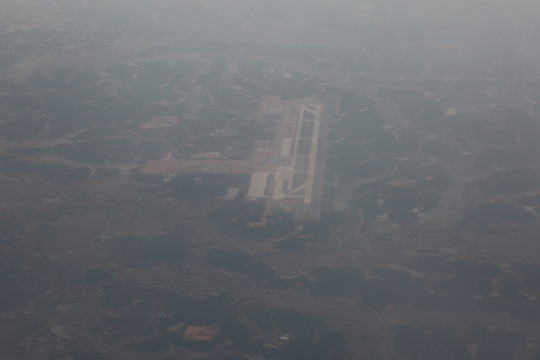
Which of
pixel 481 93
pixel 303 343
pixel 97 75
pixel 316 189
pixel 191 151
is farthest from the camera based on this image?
pixel 97 75

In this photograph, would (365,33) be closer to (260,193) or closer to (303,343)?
(260,193)

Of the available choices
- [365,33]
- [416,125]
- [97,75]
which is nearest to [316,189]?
[416,125]

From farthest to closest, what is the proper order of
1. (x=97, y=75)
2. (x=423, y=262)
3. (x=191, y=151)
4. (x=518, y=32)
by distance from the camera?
(x=518, y=32), (x=97, y=75), (x=191, y=151), (x=423, y=262)

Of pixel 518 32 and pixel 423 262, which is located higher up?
pixel 518 32

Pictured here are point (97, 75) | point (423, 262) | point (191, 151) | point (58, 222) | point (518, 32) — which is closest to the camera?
point (423, 262)

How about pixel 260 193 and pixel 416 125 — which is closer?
pixel 260 193

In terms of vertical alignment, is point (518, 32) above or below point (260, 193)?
above

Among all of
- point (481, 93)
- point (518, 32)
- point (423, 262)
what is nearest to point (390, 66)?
point (481, 93)

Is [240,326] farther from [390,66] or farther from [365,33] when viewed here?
[365,33]

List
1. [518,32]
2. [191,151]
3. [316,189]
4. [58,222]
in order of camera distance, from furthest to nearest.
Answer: [518,32]
[191,151]
[316,189]
[58,222]
